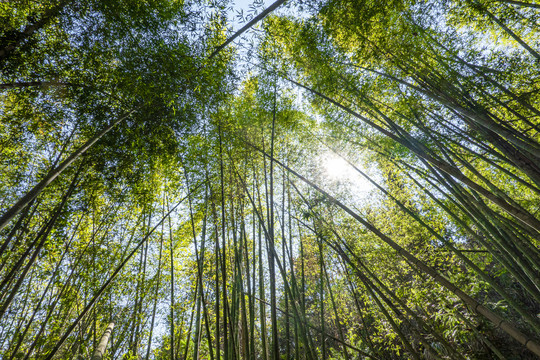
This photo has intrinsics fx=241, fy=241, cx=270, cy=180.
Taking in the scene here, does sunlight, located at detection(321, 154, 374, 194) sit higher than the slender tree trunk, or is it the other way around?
sunlight, located at detection(321, 154, 374, 194)

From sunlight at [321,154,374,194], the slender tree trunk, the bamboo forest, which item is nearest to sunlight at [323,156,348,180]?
sunlight at [321,154,374,194]

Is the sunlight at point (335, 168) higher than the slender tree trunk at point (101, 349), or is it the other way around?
the sunlight at point (335, 168)

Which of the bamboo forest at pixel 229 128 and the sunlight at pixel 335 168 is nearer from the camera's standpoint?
the bamboo forest at pixel 229 128

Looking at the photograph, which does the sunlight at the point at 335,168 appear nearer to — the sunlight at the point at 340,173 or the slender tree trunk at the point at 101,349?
the sunlight at the point at 340,173

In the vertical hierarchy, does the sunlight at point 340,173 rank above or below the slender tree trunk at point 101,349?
above

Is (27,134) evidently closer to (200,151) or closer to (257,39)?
(200,151)

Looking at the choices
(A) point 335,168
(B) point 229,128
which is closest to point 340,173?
(A) point 335,168

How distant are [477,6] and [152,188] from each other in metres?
4.85

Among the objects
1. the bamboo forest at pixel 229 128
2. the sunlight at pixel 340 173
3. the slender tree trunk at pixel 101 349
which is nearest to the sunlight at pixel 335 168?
the sunlight at pixel 340 173

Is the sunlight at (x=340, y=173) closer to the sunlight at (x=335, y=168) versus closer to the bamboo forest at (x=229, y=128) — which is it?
the sunlight at (x=335, y=168)

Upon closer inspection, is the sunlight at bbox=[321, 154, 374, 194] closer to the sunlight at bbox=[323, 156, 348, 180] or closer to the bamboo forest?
the sunlight at bbox=[323, 156, 348, 180]

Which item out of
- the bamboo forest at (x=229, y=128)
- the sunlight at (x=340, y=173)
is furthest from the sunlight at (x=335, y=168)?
the bamboo forest at (x=229, y=128)

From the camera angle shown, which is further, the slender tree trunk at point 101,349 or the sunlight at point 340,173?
the sunlight at point 340,173

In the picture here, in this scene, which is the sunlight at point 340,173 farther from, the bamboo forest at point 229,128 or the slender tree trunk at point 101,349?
the slender tree trunk at point 101,349
